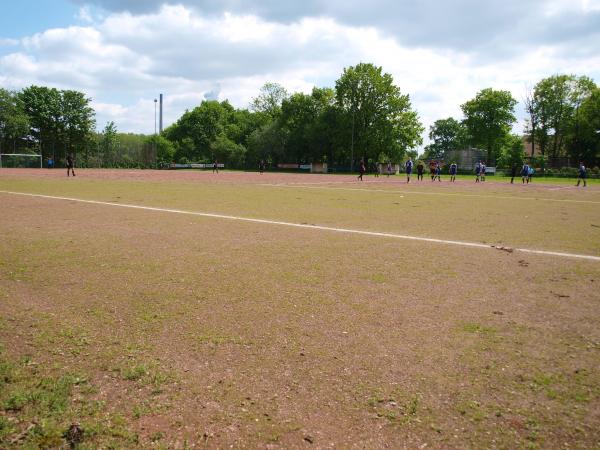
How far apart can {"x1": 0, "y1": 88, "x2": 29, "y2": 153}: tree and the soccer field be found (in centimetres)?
7290

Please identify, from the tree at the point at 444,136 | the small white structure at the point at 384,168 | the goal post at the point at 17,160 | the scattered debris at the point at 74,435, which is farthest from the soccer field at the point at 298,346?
the tree at the point at 444,136

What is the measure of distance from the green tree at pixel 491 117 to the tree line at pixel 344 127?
0.18m

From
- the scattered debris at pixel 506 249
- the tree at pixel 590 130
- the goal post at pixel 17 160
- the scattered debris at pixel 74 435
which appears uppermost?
the tree at pixel 590 130

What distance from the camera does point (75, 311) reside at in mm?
4184

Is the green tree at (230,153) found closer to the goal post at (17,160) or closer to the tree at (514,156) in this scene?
the goal post at (17,160)

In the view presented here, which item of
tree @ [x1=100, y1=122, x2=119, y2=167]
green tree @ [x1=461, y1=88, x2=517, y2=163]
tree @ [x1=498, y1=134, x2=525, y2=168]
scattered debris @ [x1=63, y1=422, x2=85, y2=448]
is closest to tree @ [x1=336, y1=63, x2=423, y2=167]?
tree @ [x1=498, y1=134, x2=525, y2=168]

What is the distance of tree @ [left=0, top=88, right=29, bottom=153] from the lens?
6731 centimetres

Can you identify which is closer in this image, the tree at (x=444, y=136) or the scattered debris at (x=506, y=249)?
the scattered debris at (x=506, y=249)

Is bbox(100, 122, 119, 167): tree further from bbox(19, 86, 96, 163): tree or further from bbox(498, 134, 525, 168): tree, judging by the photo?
bbox(498, 134, 525, 168): tree

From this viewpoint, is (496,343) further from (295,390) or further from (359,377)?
(295,390)

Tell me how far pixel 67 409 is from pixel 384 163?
7507cm

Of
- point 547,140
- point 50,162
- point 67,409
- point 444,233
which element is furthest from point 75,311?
point 547,140

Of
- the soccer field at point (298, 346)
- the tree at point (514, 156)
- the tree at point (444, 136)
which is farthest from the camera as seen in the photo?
the tree at point (444, 136)

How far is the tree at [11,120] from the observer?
67.3 metres
